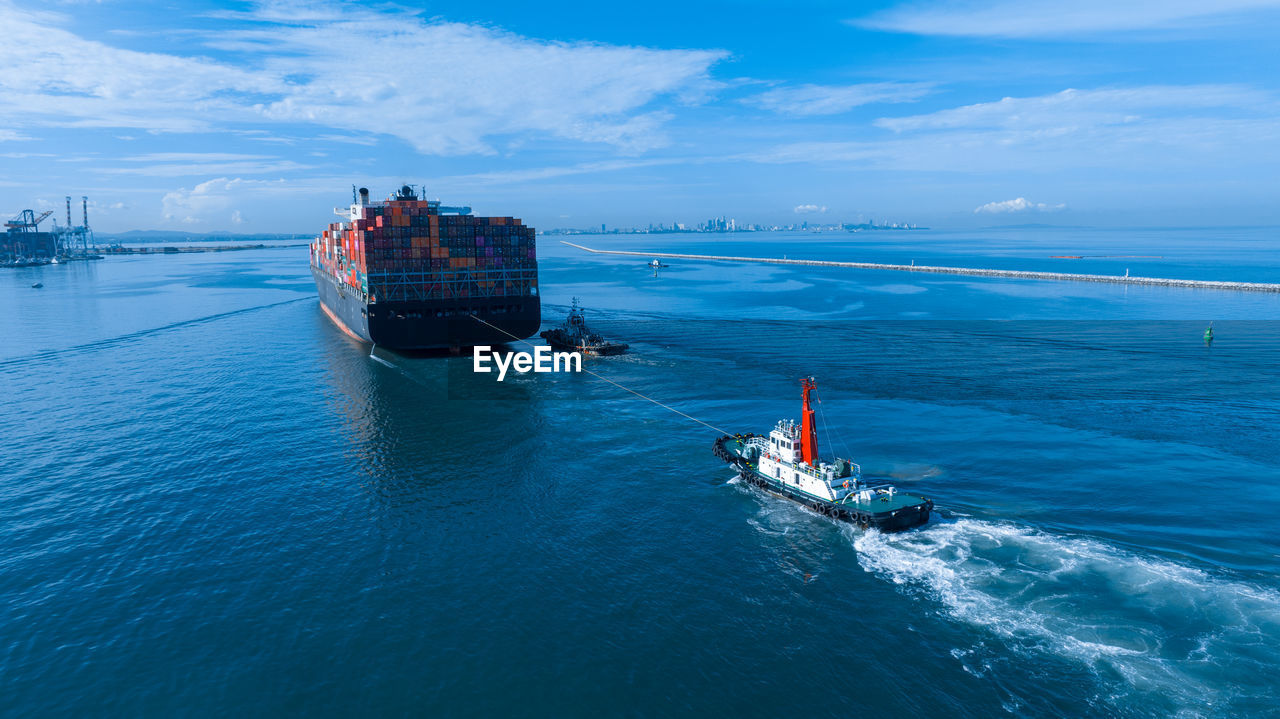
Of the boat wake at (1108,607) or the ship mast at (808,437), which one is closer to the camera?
the boat wake at (1108,607)

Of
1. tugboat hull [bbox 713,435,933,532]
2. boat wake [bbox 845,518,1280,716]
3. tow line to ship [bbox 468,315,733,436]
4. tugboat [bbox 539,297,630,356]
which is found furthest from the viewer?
tugboat [bbox 539,297,630,356]

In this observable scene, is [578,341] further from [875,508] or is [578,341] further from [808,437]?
[875,508]

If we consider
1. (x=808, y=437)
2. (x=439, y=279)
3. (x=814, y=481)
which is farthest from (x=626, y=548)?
(x=439, y=279)

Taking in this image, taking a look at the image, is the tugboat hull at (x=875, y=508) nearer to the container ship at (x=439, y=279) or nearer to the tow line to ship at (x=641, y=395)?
the tow line to ship at (x=641, y=395)

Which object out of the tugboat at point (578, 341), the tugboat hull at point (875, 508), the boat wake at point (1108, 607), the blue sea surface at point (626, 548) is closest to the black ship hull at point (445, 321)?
the tugboat at point (578, 341)

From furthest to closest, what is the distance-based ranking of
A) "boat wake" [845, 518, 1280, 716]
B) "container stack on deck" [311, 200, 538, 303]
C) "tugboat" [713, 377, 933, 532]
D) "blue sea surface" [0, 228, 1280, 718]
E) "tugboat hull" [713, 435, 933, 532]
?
"container stack on deck" [311, 200, 538, 303] → "tugboat" [713, 377, 933, 532] → "tugboat hull" [713, 435, 933, 532] → "blue sea surface" [0, 228, 1280, 718] → "boat wake" [845, 518, 1280, 716]

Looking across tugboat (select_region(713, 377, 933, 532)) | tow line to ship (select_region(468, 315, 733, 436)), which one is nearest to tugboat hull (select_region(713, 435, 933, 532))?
tugboat (select_region(713, 377, 933, 532))

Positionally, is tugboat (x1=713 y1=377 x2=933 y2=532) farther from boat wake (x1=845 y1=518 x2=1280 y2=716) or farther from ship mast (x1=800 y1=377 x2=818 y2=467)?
boat wake (x1=845 y1=518 x2=1280 y2=716)
